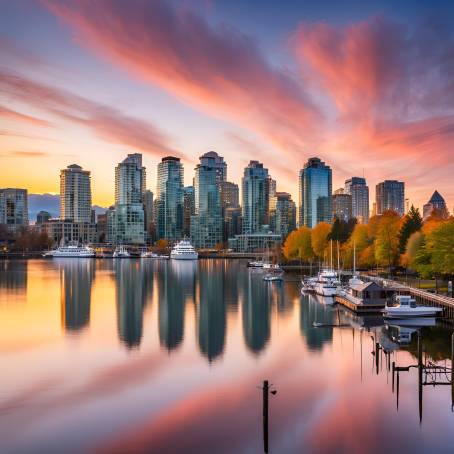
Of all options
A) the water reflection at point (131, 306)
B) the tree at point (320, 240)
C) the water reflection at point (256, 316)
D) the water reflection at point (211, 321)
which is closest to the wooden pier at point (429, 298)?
the water reflection at point (256, 316)

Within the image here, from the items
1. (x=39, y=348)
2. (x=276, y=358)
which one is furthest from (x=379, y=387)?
(x=39, y=348)

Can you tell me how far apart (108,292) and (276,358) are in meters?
52.9

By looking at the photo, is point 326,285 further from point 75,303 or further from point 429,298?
point 75,303

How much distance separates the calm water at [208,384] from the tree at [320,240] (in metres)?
67.9

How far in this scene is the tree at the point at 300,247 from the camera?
140500 millimetres

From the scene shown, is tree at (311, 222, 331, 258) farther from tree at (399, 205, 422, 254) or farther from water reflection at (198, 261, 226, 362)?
water reflection at (198, 261, 226, 362)

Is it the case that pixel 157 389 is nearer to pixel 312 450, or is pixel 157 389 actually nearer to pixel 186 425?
pixel 186 425

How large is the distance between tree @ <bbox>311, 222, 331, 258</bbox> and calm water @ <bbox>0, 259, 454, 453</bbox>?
67.9 meters

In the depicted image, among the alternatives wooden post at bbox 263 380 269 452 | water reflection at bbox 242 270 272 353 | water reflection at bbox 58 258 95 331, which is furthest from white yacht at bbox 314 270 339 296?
wooden post at bbox 263 380 269 452

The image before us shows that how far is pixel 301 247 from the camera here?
141 meters

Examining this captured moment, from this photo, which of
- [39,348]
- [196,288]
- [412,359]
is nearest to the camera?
[412,359]

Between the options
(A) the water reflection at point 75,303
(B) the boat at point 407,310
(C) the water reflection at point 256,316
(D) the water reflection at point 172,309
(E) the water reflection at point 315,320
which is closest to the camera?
(E) the water reflection at point 315,320

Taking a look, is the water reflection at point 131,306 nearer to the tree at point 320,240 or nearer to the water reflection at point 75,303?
the water reflection at point 75,303

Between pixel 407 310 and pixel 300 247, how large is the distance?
87.6 meters
